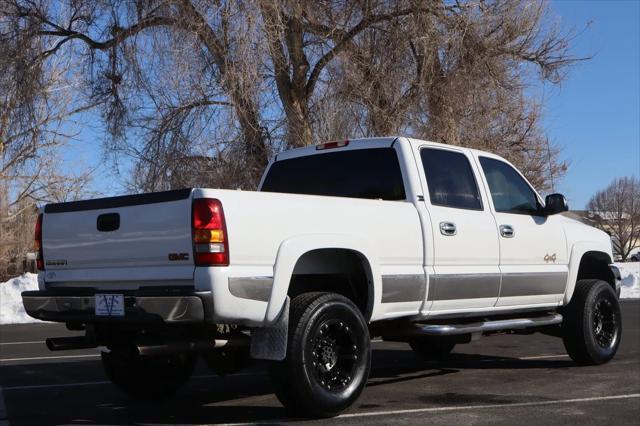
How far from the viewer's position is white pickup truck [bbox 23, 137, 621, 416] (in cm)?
545

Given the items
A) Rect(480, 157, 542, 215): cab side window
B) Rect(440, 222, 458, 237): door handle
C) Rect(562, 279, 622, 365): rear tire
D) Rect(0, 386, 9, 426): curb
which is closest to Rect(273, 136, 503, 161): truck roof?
Rect(480, 157, 542, 215): cab side window

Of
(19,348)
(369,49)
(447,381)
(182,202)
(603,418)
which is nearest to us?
(182,202)

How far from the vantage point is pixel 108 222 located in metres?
5.85

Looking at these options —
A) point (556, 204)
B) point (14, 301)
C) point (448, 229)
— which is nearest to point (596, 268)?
point (556, 204)

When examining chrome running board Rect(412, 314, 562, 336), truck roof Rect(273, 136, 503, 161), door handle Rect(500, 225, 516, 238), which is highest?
truck roof Rect(273, 136, 503, 161)

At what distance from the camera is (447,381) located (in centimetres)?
786

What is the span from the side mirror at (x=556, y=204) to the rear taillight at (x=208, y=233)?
4045 millimetres

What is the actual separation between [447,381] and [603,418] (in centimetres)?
203

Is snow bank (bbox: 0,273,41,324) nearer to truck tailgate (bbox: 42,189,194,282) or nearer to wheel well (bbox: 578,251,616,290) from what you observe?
truck tailgate (bbox: 42,189,194,282)

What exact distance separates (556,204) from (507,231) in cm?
75

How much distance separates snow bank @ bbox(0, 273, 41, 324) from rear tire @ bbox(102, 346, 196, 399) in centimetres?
876

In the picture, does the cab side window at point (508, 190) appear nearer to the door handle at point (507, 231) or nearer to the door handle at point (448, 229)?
the door handle at point (507, 231)

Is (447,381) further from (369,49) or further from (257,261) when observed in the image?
(369,49)

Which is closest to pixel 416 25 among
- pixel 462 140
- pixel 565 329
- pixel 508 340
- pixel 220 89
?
pixel 462 140
